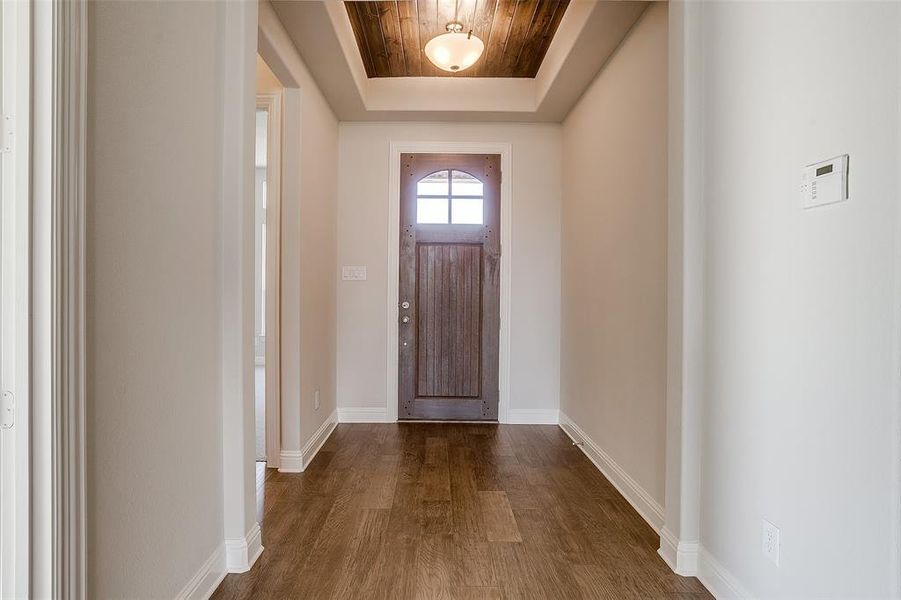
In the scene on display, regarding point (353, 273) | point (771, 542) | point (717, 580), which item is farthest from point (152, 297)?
point (353, 273)

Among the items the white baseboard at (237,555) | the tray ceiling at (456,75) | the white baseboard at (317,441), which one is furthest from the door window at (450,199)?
the white baseboard at (237,555)

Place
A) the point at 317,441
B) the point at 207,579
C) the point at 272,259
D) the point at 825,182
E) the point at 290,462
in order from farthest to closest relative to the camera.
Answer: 1. the point at 317,441
2. the point at 272,259
3. the point at 290,462
4. the point at 207,579
5. the point at 825,182

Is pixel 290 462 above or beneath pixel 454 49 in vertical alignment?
beneath

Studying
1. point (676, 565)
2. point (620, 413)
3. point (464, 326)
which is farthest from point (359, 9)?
point (676, 565)

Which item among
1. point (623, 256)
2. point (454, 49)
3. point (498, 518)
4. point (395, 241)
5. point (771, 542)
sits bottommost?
point (498, 518)

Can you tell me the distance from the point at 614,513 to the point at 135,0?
108 inches

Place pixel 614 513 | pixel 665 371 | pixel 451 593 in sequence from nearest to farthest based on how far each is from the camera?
pixel 451 593 < pixel 665 371 < pixel 614 513

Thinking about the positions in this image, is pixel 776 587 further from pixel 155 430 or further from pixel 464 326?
pixel 464 326

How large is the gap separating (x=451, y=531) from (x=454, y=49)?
2571mm

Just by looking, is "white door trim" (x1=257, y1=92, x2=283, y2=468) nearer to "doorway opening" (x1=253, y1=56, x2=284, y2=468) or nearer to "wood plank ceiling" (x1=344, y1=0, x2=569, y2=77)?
"doorway opening" (x1=253, y1=56, x2=284, y2=468)

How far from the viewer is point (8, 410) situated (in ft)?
3.43

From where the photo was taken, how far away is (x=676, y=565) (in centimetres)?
197

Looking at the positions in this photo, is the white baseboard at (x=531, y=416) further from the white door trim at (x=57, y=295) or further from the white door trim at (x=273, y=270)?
the white door trim at (x=57, y=295)

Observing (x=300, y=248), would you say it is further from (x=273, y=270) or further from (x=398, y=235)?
(x=398, y=235)
